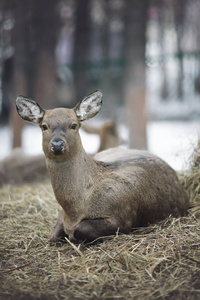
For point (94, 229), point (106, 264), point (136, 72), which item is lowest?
point (106, 264)

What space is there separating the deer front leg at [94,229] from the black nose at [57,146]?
738 millimetres

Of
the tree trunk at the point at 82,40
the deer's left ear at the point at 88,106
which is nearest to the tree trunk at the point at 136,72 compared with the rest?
the tree trunk at the point at 82,40

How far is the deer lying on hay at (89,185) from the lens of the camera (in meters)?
3.81

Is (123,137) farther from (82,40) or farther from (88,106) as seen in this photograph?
(88,106)

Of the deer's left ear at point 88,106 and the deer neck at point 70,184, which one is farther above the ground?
the deer's left ear at point 88,106

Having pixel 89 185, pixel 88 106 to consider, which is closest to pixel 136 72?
pixel 88 106

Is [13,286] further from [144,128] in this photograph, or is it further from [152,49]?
[152,49]

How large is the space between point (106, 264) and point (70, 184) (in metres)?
0.95

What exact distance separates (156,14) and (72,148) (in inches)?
206

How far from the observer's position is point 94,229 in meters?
3.76

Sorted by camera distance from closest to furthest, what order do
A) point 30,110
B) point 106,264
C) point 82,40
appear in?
point 106,264, point 30,110, point 82,40

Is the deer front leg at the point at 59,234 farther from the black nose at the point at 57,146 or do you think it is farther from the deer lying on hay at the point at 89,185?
the black nose at the point at 57,146

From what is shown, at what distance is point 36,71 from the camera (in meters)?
8.12

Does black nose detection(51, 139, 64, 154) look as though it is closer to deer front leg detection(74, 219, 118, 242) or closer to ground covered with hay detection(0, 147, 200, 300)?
deer front leg detection(74, 219, 118, 242)
